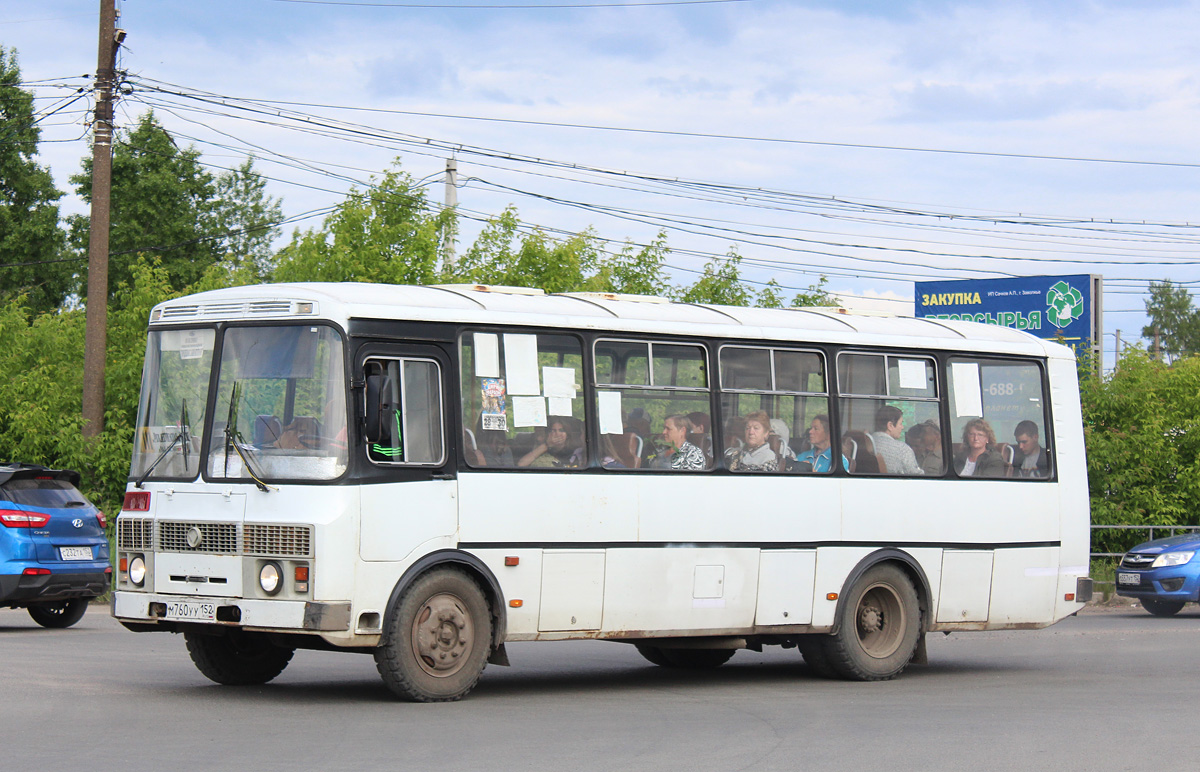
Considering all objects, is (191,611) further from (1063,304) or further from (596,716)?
(1063,304)

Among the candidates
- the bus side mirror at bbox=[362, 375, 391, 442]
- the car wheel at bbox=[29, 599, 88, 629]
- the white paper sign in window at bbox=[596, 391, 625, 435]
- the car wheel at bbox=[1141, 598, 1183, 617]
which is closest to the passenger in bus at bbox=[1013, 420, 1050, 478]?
the white paper sign in window at bbox=[596, 391, 625, 435]

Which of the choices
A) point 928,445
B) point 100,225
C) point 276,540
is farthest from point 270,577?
point 100,225

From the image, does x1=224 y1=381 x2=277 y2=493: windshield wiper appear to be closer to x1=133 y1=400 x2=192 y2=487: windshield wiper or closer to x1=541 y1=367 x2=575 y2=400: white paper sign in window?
x1=133 y1=400 x2=192 y2=487: windshield wiper

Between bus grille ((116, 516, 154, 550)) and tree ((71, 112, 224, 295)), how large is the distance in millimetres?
43713

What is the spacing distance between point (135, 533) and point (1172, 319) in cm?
10280

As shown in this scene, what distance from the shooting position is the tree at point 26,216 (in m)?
53.3

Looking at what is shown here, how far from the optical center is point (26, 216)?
54.5m

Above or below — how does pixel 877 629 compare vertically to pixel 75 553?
below

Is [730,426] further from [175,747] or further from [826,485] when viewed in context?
[175,747]

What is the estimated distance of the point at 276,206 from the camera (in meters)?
73.7

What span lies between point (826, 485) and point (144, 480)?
17.7ft

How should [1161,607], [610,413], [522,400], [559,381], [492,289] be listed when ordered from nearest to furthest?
1. [522,400]
2. [559,381]
3. [610,413]
4. [492,289]
5. [1161,607]

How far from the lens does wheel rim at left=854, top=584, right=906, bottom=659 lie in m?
13.6

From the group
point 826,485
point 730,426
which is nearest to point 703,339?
point 730,426
